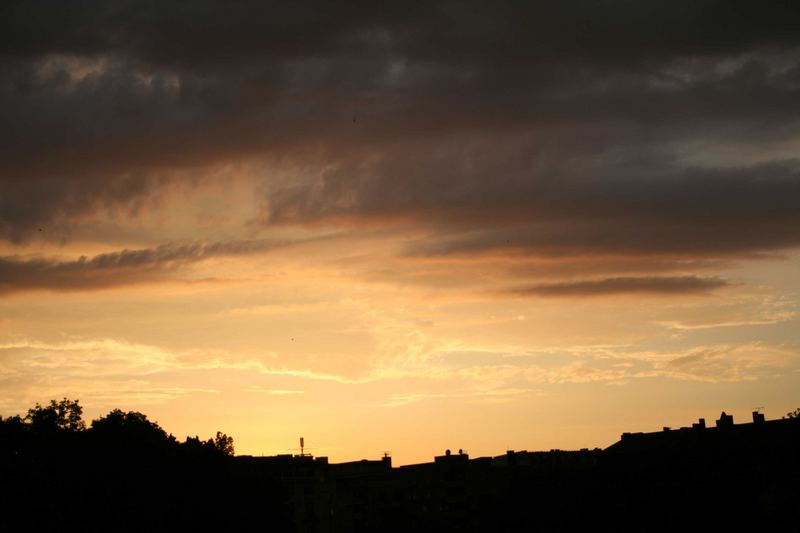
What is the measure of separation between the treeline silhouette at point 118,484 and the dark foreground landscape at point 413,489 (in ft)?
0.47

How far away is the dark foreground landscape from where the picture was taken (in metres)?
96.8

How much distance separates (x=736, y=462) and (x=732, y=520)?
1344cm

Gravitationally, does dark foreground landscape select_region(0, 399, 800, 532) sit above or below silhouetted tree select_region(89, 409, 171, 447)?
below

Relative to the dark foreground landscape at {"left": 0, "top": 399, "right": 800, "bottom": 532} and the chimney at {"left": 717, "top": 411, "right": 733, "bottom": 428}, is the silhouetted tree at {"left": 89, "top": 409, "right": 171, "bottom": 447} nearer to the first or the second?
the dark foreground landscape at {"left": 0, "top": 399, "right": 800, "bottom": 532}

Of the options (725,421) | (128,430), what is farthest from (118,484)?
(725,421)

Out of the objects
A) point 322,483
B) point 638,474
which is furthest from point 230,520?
point 322,483

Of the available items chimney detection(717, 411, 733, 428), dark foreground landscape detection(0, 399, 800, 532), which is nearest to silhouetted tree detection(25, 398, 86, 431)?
dark foreground landscape detection(0, 399, 800, 532)

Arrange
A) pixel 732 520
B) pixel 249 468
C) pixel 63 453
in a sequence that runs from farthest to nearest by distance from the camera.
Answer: pixel 249 468, pixel 63 453, pixel 732 520

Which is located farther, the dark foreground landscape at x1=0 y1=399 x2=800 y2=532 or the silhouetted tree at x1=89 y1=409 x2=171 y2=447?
the silhouetted tree at x1=89 y1=409 x2=171 y2=447

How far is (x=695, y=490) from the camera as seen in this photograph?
99938 mm

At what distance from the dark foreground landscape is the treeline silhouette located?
144mm

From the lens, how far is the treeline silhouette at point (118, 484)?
9712cm

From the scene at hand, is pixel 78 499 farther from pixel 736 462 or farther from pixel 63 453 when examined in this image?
pixel 736 462

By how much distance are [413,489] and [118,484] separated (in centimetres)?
7883
